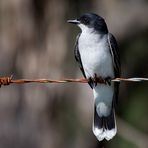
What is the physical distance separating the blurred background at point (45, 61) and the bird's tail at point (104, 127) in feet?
10.6

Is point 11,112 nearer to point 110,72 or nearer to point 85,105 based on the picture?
point 85,105

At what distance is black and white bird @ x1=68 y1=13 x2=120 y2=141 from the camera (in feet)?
31.4

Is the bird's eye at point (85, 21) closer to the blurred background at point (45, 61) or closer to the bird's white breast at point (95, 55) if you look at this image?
the bird's white breast at point (95, 55)

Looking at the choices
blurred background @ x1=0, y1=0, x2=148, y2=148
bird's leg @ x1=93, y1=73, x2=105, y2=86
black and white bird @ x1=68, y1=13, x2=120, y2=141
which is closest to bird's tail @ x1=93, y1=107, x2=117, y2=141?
black and white bird @ x1=68, y1=13, x2=120, y2=141

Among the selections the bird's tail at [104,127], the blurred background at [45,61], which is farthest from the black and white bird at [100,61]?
the blurred background at [45,61]

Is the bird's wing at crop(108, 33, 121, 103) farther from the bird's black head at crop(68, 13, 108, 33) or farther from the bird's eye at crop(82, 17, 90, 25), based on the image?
the bird's eye at crop(82, 17, 90, 25)

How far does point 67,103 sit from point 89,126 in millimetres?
535

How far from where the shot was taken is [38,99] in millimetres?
13383

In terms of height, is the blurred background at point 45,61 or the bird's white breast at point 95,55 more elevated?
the bird's white breast at point 95,55

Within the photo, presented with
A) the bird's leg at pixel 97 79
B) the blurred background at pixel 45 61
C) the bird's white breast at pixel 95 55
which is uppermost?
the bird's white breast at pixel 95 55

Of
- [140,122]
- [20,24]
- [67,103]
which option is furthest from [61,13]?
[140,122]

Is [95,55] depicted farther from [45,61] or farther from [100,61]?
[45,61]

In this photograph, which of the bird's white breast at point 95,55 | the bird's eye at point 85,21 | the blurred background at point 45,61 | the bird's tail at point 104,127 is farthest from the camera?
the blurred background at point 45,61

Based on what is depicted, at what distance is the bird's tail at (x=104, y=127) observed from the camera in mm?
9773
